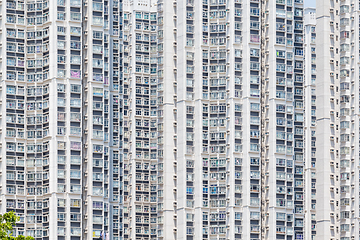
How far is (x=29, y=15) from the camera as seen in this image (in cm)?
14675

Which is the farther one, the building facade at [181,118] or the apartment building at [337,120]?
the apartment building at [337,120]

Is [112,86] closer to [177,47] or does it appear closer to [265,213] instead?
[177,47]

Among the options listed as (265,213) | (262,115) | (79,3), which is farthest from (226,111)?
(79,3)

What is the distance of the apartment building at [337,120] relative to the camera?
511ft

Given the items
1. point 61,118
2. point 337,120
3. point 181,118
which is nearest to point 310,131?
point 337,120

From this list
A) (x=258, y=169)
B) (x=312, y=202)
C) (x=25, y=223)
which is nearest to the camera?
(x=25, y=223)

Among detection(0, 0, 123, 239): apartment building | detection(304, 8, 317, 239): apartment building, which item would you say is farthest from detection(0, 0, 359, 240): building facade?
detection(304, 8, 317, 239): apartment building

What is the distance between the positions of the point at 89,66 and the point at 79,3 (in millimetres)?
8714

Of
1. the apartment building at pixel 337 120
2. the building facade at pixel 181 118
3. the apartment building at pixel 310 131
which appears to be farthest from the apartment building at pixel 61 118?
the apartment building at pixel 310 131

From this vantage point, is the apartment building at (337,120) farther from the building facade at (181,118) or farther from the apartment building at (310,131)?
the apartment building at (310,131)

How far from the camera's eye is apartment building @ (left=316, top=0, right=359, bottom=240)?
156 m

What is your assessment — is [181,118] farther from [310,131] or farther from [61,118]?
[310,131]

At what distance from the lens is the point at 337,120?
159 metres

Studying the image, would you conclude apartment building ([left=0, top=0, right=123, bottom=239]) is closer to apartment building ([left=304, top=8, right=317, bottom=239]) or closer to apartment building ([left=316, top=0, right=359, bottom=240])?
apartment building ([left=316, top=0, right=359, bottom=240])
